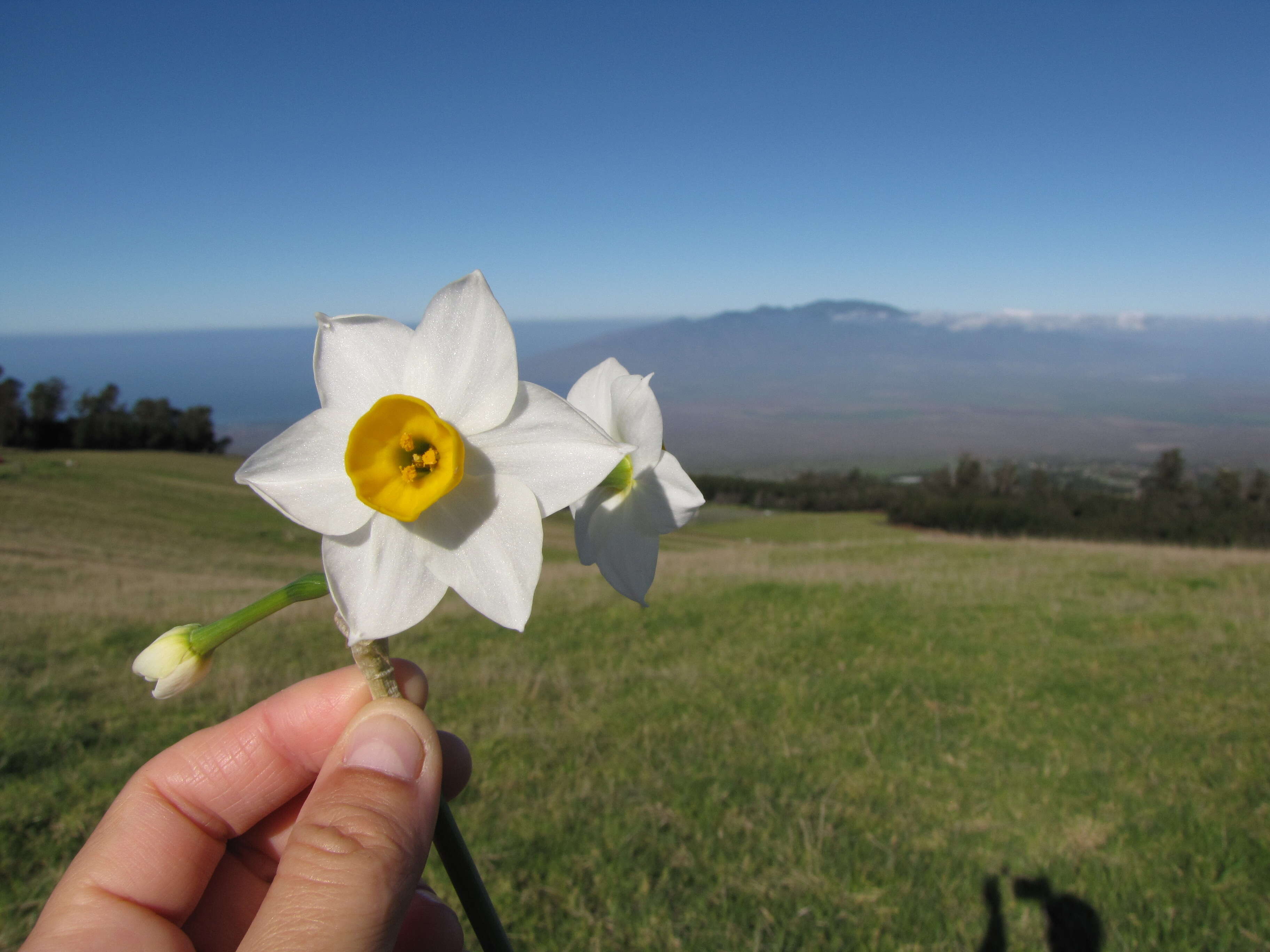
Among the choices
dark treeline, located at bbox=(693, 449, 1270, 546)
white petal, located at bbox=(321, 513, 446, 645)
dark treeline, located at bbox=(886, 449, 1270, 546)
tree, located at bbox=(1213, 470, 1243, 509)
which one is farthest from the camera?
tree, located at bbox=(1213, 470, 1243, 509)

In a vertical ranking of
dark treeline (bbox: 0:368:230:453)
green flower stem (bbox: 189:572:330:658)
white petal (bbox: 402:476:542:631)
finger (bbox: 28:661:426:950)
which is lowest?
dark treeline (bbox: 0:368:230:453)

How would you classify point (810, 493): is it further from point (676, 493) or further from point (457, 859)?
point (457, 859)

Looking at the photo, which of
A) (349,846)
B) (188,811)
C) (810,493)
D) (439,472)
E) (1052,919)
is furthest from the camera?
(810,493)

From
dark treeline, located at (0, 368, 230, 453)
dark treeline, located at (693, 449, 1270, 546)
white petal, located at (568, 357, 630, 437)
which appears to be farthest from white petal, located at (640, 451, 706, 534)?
dark treeline, located at (0, 368, 230, 453)

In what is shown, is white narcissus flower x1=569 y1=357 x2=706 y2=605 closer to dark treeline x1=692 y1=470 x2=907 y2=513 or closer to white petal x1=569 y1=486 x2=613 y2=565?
white petal x1=569 y1=486 x2=613 y2=565

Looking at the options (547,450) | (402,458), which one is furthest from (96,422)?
(547,450)

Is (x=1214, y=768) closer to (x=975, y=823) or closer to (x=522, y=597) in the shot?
(x=975, y=823)

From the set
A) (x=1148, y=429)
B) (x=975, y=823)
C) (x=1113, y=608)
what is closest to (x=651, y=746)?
(x=975, y=823)
